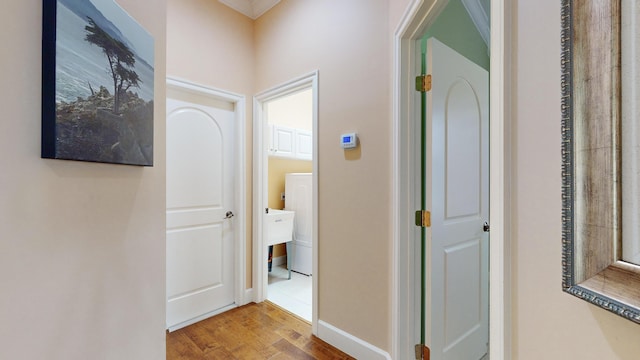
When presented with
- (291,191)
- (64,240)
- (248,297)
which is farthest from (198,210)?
(64,240)

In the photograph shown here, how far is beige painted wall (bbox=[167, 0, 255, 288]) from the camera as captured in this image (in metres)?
2.29

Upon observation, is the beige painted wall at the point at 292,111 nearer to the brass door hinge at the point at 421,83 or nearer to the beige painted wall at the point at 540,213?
the brass door hinge at the point at 421,83

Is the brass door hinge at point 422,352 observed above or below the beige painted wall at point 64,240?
below

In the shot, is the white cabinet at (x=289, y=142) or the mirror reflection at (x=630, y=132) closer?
the mirror reflection at (x=630, y=132)

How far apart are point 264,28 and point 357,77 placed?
1.40 metres

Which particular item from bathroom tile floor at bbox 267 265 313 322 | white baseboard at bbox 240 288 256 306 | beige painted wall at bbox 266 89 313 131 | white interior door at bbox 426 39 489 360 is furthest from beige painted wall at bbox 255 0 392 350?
beige painted wall at bbox 266 89 313 131

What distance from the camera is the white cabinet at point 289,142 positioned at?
3.44 metres

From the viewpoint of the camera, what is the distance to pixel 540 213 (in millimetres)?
594

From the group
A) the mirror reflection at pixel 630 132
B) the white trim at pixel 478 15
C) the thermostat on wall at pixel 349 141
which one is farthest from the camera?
the white trim at pixel 478 15

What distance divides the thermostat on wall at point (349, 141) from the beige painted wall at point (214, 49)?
1.19 metres

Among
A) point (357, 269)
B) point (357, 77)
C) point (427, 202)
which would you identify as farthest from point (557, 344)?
point (357, 77)

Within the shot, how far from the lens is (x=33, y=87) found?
0.63 m

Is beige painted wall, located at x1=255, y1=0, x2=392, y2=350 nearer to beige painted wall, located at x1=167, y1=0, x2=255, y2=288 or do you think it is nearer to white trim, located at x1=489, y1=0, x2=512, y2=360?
beige painted wall, located at x1=167, y1=0, x2=255, y2=288

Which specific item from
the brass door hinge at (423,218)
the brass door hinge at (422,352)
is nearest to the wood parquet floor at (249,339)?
the brass door hinge at (422,352)
